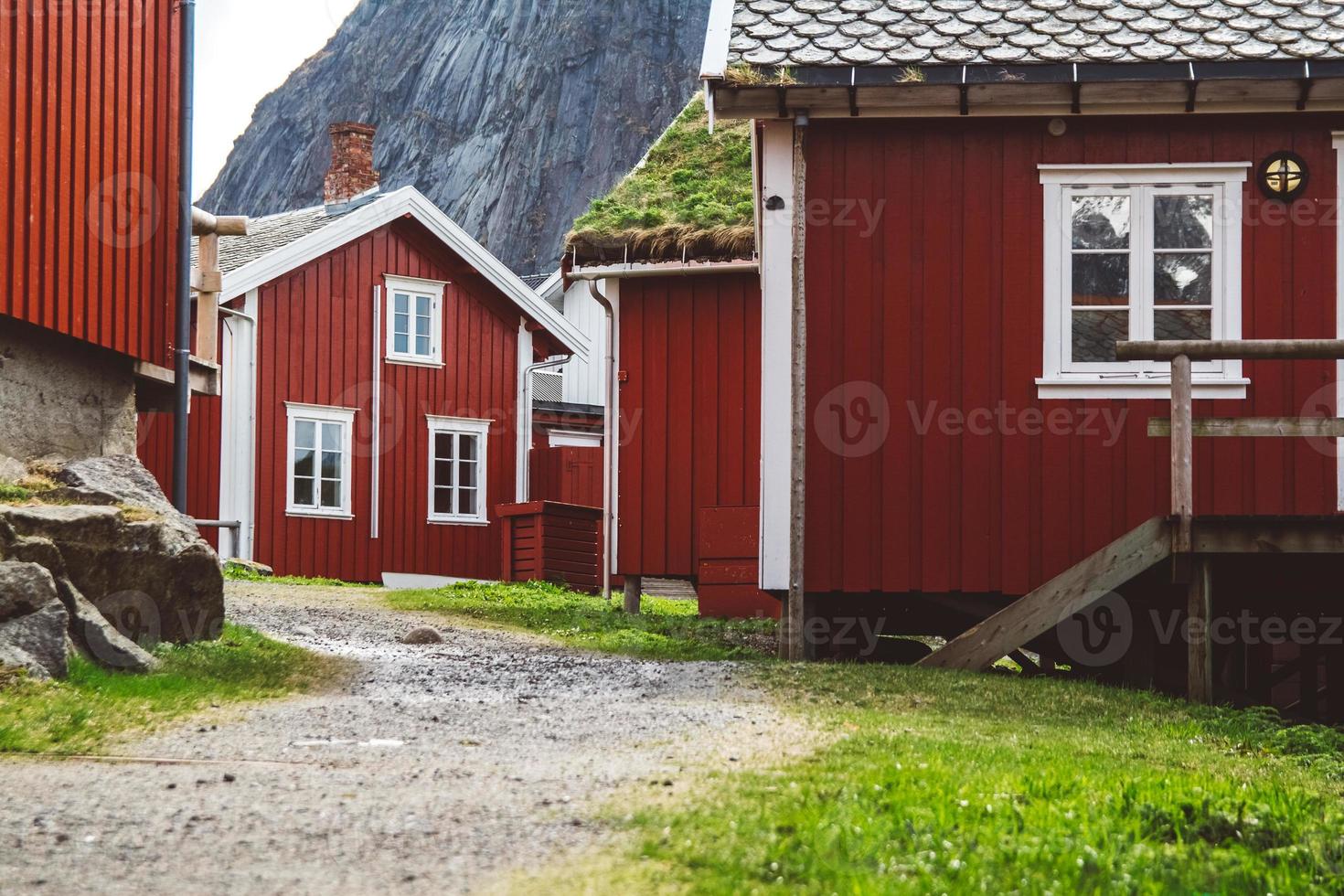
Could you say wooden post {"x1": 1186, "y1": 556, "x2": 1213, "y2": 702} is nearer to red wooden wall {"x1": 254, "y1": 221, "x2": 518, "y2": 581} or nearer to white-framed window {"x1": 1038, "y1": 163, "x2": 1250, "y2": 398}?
white-framed window {"x1": 1038, "y1": 163, "x2": 1250, "y2": 398}

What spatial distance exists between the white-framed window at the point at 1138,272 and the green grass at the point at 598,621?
121 inches

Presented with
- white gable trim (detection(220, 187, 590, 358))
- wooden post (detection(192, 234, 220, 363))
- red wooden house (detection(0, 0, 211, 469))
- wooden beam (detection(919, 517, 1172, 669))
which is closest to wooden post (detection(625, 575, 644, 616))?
wooden post (detection(192, 234, 220, 363))

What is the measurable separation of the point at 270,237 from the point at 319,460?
387 cm

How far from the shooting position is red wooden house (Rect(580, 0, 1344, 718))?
437 inches

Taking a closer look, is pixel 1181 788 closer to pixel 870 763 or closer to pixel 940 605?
pixel 870 763

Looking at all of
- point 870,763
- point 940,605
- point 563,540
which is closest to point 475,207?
point 563,540

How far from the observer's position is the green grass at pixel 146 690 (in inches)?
278

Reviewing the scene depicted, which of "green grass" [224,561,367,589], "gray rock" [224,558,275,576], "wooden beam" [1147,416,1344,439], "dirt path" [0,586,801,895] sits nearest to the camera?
"dirt path" [0,586,801,895]

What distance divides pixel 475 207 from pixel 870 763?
→ 231ft

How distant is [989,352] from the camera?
36.9 feet

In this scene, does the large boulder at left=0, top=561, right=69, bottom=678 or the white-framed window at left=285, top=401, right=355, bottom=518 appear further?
the white-framed window at left=285, top=401, right=355, bottom=518

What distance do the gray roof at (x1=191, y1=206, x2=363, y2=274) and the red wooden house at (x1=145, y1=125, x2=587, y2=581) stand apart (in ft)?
0.19

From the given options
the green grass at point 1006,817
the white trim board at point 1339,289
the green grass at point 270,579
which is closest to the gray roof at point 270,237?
the green grass at point 270,579

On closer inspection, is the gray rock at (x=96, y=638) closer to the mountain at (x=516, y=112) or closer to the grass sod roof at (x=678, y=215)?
the grass sod roof at (x=678, y=215)
